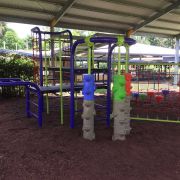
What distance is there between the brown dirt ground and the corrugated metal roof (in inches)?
205

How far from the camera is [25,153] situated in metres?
3.80

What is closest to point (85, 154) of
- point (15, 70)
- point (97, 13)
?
point (15, 70)

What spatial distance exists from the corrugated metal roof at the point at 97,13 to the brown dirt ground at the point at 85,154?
521 centimetres

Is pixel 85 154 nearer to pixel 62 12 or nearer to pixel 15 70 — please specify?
pixel 62 12

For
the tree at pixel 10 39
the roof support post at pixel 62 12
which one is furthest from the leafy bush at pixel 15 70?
the tree at pixel 10 39

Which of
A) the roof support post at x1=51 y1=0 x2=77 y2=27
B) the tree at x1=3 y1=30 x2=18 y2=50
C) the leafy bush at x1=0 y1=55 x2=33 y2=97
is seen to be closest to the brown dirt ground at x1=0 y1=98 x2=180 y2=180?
the leafy bush at x1=0 y1=55 x2=33 y2=97

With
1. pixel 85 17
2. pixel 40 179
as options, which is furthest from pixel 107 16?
pixel 40 179

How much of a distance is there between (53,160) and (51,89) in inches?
92.0

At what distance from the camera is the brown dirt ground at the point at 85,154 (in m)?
3.18

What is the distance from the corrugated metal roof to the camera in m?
9.23

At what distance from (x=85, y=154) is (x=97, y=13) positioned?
7.81m

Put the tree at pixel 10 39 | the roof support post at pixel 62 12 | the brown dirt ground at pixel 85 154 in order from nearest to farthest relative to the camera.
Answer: the brown dirt ground at pixel 85 154, the roof support post at pixel 62 12, the tree at pixel 10 39

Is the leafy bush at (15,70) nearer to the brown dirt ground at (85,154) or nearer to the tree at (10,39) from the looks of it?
the brown dirt ground at (85,154)

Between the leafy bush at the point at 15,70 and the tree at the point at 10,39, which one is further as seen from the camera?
the tree at the point at 10,39
